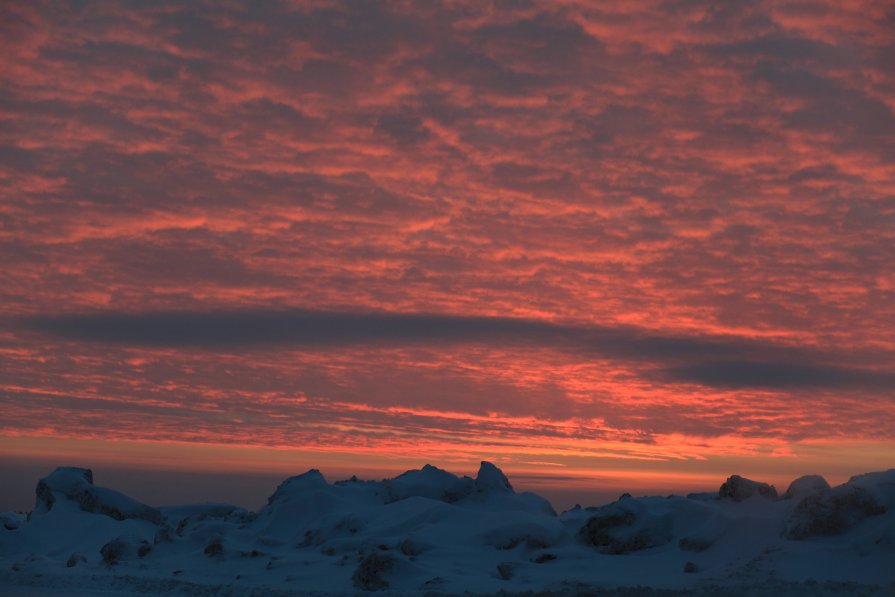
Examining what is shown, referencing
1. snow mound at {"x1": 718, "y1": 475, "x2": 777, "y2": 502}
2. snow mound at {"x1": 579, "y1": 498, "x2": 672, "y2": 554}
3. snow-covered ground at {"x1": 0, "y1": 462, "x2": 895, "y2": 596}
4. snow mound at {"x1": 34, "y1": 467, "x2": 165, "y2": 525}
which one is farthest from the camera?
snow mound at {"x1": 34, "y1": 467, "x2": 165, "y2": 525}

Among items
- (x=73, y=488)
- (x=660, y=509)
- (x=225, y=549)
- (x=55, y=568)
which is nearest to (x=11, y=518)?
(x=73, y=488)

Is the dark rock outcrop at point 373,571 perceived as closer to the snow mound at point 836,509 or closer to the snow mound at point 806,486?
the snow mound at point 836,509

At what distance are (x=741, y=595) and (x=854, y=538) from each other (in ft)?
29.2

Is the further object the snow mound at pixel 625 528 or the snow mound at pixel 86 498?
the snow mound at pixel 86 498

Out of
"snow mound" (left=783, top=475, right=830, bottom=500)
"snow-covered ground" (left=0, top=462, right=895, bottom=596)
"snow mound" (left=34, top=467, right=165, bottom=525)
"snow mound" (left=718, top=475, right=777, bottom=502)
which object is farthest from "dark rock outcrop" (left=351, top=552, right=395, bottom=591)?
"snow mound" (left=34, top=467, right=165, bottom=525)

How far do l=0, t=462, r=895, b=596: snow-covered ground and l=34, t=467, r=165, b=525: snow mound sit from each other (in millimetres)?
2247

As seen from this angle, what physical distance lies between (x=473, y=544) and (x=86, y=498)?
43.8 m

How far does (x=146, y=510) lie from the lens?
8338 cm

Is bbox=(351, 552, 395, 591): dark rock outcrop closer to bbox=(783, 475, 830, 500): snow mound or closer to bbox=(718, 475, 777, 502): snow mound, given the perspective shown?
bbox=(718, 475, 777, 502): snow mound

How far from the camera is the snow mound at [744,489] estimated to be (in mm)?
49562

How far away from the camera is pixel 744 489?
164ft

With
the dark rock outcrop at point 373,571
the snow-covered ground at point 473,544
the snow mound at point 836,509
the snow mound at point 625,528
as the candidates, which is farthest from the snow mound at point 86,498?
the snow mound at point 836,509

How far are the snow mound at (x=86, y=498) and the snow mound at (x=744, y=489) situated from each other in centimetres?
5454

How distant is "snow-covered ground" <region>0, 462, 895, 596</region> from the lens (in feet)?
131
